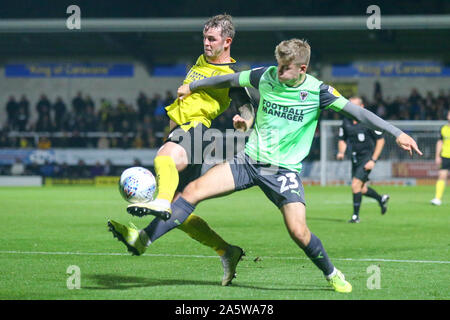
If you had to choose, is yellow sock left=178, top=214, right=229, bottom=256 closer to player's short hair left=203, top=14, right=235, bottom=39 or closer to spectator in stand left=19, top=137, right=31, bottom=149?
player's short hair left=203, top=14, right=235, bottom=39

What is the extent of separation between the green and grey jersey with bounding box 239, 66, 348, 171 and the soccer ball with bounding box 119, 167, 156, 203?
3.15 feet

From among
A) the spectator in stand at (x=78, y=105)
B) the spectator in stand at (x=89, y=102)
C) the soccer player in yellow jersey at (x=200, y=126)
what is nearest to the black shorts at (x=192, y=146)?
the soccer player in yellow jersey at (x=200, y=126)

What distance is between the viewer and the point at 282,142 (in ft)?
21.7

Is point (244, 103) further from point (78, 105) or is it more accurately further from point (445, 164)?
point (78, 105)

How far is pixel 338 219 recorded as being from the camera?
15117 mm

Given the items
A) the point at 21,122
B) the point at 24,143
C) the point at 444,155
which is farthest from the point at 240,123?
the point at 21,122

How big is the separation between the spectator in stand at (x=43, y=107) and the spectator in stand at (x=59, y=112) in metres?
0.34

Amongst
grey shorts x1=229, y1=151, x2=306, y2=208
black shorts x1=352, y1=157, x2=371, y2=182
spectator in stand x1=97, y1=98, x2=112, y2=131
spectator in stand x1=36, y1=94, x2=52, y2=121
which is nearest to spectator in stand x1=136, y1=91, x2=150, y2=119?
spectator in stand x1=97, y1=98, x2=112, y2=131

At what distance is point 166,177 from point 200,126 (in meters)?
0.67

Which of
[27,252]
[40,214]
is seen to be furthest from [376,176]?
[27,252]

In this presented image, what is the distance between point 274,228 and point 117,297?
720 cm

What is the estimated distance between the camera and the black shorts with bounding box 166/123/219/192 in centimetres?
686

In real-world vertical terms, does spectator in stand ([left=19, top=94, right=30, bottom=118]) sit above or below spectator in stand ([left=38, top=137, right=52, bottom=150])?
above

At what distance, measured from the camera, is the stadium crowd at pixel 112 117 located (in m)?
31.5
